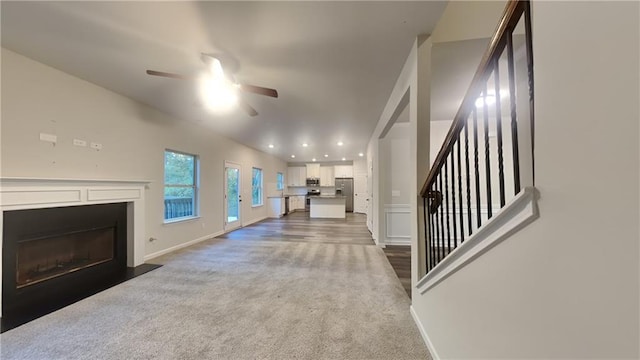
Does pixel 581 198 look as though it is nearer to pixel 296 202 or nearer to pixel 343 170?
pixel 343 170

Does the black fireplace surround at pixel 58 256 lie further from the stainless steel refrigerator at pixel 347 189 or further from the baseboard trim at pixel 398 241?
the stainless steel refrigerator at pixel 347 189

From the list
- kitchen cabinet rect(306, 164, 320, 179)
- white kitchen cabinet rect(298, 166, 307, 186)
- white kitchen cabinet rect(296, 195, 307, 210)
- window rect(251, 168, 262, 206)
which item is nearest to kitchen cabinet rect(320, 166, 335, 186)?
kitchen cabinet rect(306, 164, 320, 179)

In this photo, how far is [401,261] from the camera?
3.86 meters

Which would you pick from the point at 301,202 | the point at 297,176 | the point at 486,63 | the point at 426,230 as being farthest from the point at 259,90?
the point at 301,202

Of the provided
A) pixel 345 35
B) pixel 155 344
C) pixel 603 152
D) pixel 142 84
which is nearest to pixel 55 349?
pixel 155 344

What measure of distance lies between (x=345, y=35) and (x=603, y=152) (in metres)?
2.00

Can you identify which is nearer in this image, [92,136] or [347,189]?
[92,136]

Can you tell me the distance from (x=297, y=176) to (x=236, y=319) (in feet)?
30.4

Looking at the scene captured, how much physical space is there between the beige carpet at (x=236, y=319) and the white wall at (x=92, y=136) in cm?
147

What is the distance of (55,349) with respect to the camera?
1797 mm

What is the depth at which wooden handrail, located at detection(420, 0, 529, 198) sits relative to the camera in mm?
947

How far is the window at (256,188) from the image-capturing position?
822 cm

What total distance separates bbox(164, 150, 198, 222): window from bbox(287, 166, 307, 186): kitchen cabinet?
6400mm

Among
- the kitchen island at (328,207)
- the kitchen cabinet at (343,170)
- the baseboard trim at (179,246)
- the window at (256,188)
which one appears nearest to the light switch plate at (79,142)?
the baseboard trim at (179,246)
